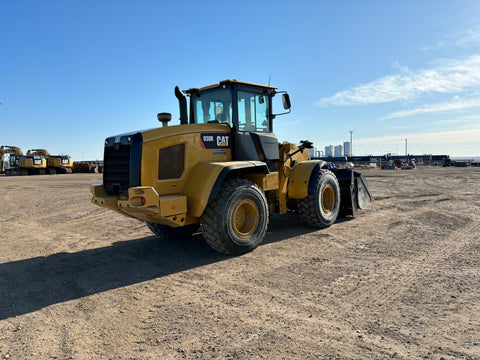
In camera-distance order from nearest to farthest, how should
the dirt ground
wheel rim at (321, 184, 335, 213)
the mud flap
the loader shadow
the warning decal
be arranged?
the dirt ground
the loader shadow
the warning decal
wheel rim at (321, 184, 335, 213)
the mud flap

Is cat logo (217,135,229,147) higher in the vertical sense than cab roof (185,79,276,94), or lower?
lower

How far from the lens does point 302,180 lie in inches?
282

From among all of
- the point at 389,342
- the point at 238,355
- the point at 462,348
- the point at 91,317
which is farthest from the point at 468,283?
the point at 91,317

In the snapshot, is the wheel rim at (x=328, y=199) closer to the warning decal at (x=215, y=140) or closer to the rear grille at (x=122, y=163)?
the warning decal at (x=215, y=140)

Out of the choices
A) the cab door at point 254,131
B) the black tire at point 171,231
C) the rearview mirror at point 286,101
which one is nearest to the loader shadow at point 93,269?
the black tire at point 171,231

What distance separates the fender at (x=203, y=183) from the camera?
200 inches

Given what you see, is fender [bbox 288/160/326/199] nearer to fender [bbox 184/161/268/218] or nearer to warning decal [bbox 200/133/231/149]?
warning decal [bbox 200/133/231/149]

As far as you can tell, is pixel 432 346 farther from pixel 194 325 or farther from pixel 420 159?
pixel 420 159

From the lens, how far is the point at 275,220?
28.4 feet

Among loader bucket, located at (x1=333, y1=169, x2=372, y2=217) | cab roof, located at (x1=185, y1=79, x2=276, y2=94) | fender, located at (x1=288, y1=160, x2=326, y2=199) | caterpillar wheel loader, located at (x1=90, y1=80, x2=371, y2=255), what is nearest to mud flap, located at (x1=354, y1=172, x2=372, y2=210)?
loader bucket, located at (x1=333, y1=169, x2=372, y2=217)

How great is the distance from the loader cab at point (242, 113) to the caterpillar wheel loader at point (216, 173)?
2cm

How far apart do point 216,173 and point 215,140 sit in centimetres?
87

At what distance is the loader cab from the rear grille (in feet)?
6.08

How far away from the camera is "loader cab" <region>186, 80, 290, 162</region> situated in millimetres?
6152
